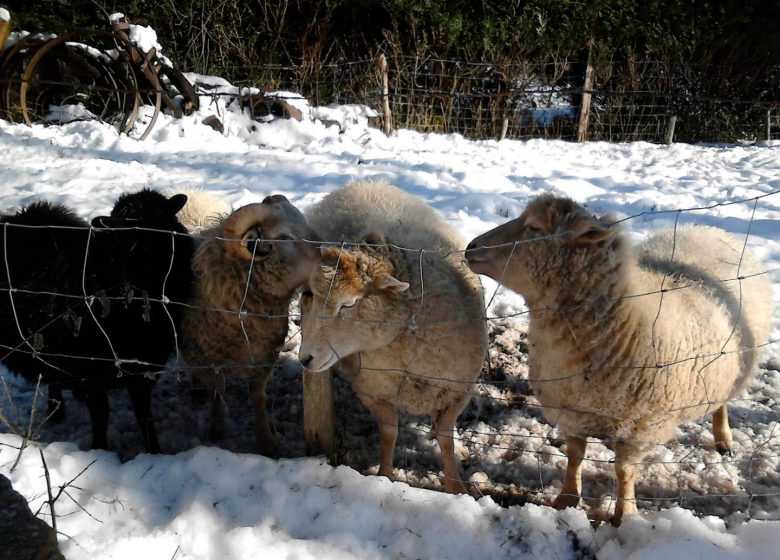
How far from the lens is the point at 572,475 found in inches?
115

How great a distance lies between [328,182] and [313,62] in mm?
5833

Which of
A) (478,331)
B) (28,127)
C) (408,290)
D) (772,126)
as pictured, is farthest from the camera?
(772,126)

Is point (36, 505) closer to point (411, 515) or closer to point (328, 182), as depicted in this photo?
point (411, 515)

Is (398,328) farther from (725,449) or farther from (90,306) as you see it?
(725,449)

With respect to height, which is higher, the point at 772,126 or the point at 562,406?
the point at 772,126

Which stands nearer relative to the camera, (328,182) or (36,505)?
(36,505)

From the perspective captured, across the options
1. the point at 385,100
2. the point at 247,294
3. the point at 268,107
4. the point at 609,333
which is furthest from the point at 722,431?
the point at 385,100

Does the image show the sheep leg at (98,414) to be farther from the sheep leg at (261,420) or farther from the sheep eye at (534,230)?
the sheep eye at (534,230)

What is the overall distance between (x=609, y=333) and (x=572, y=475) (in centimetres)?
87

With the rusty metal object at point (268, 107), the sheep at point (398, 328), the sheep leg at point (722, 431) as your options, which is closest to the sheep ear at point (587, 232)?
the sheep at point (398, 328)

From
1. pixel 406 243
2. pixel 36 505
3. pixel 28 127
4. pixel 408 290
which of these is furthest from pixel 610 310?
pixel 28 127

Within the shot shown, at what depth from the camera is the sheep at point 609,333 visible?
253 cm

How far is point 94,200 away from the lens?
242 inches

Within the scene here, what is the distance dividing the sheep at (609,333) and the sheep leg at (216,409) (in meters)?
1.67
